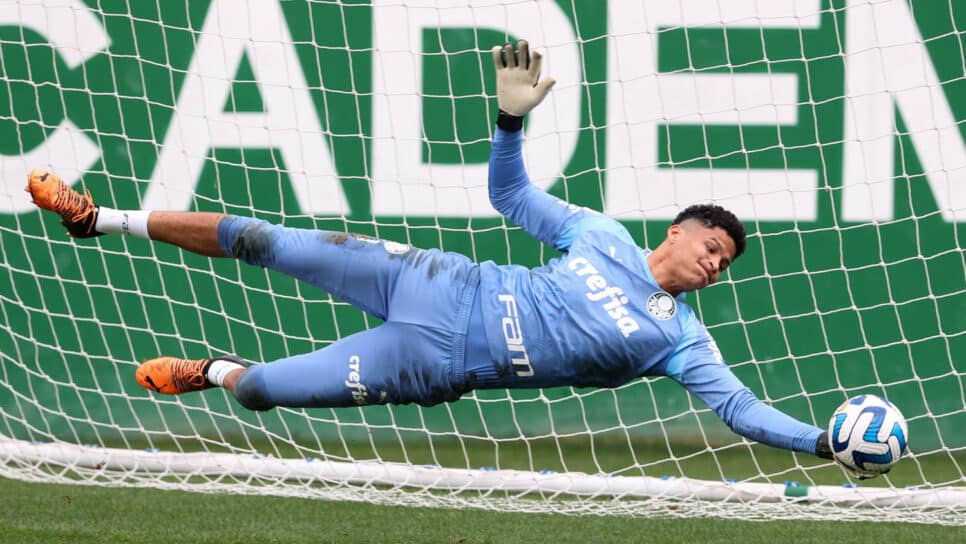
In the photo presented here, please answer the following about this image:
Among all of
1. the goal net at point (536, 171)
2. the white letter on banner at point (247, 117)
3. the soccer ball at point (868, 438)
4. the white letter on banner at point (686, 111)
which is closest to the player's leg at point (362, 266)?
the soccer ball at point (868, 438)

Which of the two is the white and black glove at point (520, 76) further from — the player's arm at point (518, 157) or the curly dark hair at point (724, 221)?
the curly dark hair at point (724, 221)

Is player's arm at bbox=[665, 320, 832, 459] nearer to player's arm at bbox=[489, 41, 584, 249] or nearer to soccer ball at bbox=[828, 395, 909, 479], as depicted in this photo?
soccer ball at bbox=[828, 395, 909, 479]

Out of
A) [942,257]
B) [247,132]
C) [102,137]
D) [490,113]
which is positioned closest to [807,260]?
[942,257]

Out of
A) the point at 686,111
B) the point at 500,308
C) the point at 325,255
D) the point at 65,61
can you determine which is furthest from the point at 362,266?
the point at 65,61

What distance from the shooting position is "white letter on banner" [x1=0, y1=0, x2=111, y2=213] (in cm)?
668

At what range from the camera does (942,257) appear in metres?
6.59

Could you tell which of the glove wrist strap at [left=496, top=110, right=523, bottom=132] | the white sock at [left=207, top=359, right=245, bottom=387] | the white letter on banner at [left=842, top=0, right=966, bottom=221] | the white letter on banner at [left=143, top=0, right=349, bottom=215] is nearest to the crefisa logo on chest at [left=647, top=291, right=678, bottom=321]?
the glove wrist strap at [left=496, top=110, right=523, bottom=132]

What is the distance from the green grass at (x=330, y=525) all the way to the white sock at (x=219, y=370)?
709 mm

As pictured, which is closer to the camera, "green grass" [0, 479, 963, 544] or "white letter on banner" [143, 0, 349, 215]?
"green grass" [0, 479, 963, 544]

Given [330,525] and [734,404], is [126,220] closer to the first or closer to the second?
[330,525]

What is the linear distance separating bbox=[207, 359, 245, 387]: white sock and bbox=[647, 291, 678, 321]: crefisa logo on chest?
152 cm

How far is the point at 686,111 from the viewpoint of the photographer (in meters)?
6.59

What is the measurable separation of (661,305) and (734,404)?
1.29ft

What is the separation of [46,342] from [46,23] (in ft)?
5.88
